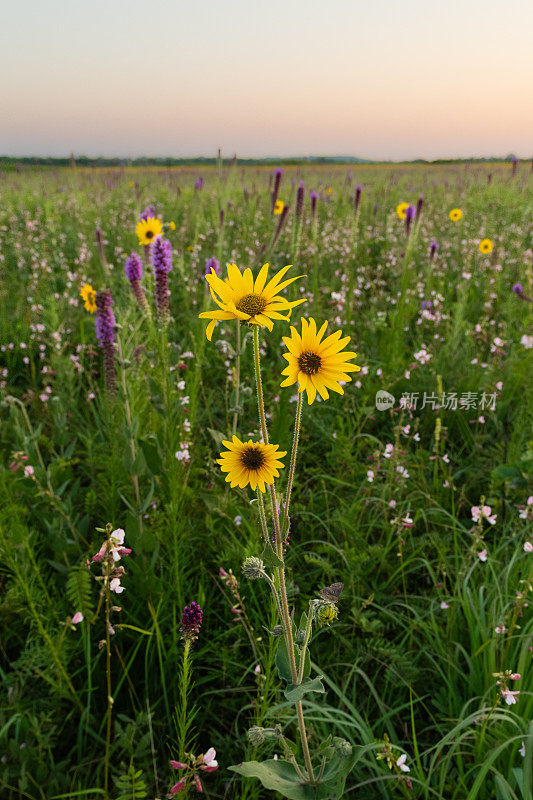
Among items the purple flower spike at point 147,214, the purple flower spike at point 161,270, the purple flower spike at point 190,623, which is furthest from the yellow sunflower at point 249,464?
the purple flower spike at point 147,214

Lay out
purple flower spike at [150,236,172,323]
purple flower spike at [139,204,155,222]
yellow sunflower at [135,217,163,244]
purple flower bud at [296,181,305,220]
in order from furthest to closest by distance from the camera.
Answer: purple flower bud at [296,181,305,220] → purple flower spike at [139,204,155,222] → yellow sunflower at [135,217,163,244] → purple flower spike at [150,236,172,323]

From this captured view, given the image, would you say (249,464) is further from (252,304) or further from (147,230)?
(147,230)

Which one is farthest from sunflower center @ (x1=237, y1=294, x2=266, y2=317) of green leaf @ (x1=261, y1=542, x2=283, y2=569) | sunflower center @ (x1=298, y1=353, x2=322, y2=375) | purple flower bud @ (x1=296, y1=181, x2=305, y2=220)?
purple flower bud @ (x1=296, y1=181, x2=305, y2=220)

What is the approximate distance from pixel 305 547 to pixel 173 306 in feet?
8.71

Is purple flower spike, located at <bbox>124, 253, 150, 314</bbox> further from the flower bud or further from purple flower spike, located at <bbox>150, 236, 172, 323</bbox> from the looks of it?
the flower bud

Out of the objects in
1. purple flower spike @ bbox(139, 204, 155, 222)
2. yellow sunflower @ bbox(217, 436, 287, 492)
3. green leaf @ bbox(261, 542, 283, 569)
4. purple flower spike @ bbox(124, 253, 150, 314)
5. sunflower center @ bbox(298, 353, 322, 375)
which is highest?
purple flower spike @ bbox(139, 204, 155, 222)

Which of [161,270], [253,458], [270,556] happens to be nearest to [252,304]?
[253,458]

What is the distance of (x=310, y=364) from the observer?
0.84 m

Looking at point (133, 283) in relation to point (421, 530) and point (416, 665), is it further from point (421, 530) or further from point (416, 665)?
point (416, 665)

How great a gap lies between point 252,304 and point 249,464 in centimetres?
28

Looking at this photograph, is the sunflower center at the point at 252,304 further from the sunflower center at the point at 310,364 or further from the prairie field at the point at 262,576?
the sunflower center at the point at 310,364

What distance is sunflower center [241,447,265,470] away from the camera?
85cm

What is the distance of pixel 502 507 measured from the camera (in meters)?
2.08

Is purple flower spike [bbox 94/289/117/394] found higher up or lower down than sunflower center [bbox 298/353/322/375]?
lower down
